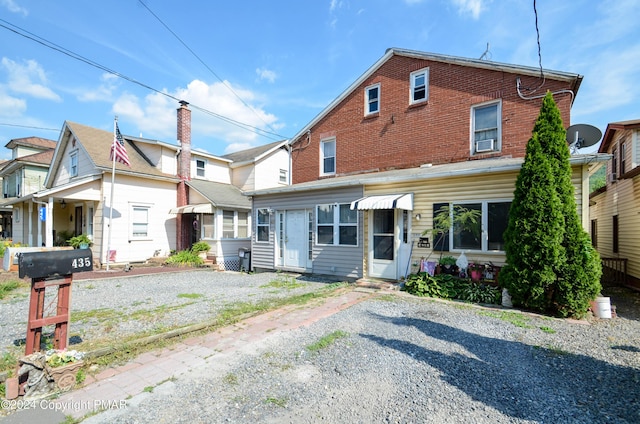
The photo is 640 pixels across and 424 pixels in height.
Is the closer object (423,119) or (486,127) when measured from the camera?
(486,127)

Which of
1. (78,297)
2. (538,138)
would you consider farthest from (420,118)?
(78,297)

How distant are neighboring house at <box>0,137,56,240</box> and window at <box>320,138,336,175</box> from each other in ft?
57.2

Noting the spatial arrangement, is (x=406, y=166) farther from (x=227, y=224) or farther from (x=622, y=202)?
(x=227, y=224)

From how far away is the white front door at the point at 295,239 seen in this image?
11.7 m

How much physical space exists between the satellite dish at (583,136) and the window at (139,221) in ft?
56.8

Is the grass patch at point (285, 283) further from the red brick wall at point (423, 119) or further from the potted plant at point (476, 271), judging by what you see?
the red brick wall at point (423, 119)

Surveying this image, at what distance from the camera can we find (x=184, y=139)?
17.2m

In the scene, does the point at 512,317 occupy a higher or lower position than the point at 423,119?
lower

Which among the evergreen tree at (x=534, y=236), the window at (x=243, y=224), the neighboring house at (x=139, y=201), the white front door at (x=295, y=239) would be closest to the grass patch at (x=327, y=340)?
the evergreen tree at (x=534, y=236)

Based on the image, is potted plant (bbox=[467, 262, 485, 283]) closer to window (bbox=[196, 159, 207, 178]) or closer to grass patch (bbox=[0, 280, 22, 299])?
grass patch (bbox=[0, 280, 22, 299])

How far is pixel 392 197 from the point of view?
8.94 meters

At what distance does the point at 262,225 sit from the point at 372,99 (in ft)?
23.6

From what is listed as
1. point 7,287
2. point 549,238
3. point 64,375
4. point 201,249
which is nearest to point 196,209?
point 201,249

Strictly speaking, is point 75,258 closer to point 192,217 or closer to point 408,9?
point 408,9
